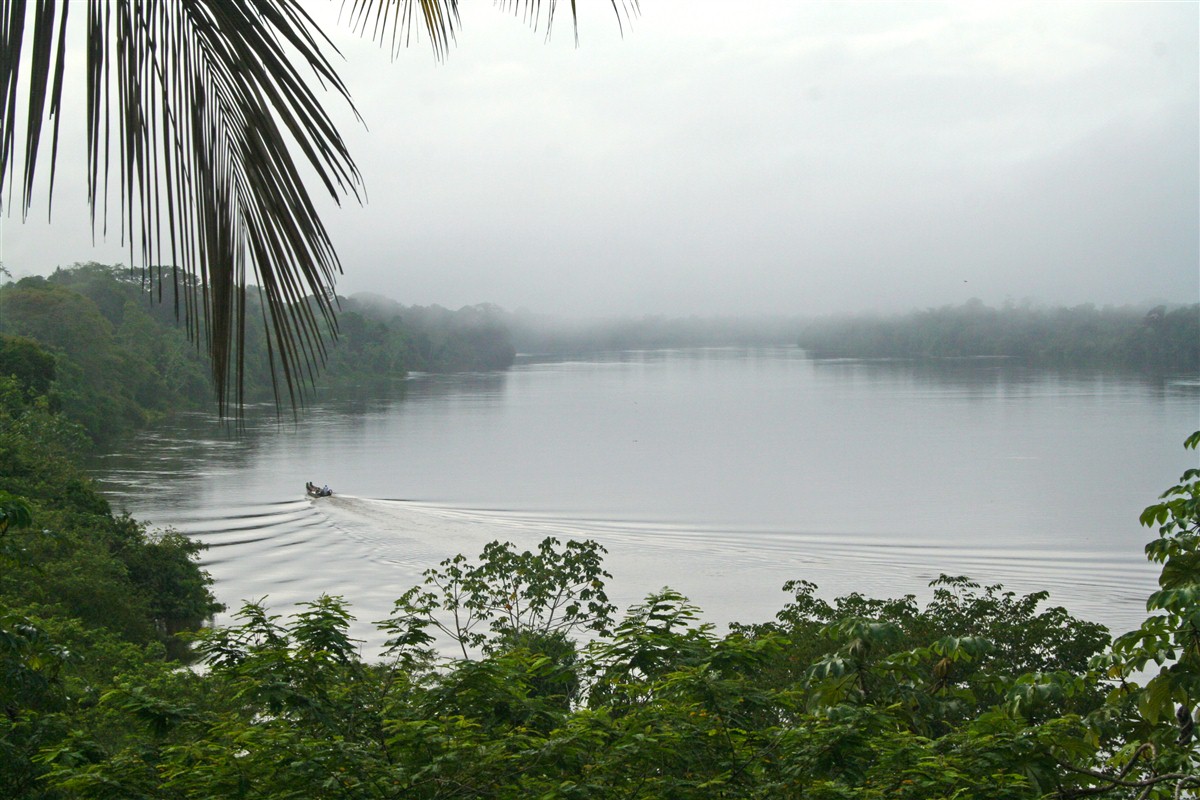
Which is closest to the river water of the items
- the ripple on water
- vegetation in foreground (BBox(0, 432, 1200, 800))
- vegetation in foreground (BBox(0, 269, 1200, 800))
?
the ripple on water

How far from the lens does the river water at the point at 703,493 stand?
27.4 m

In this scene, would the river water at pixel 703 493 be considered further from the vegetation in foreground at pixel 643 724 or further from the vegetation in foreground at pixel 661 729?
the vegetation in foreground at pixel 661 729

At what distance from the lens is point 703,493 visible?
39.8 meters

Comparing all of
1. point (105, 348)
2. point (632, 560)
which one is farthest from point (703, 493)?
point (105, 348)

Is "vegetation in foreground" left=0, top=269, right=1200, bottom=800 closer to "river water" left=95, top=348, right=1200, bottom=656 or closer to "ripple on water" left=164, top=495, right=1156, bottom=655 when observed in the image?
"river water" left=95, top=348, right=1200, bottom=656

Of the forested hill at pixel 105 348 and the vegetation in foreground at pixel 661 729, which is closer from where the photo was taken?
the vegetation in foreground at pixel 661 729

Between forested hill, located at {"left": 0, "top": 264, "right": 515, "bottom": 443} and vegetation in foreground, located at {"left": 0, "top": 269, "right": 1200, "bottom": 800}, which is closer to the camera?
vegetation in foreground, located at {"left": 0, "top": 269, "right": 1200, "bottom": 800}

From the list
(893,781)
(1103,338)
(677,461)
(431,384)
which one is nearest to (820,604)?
(893,781)

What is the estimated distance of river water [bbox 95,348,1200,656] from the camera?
27.4 m

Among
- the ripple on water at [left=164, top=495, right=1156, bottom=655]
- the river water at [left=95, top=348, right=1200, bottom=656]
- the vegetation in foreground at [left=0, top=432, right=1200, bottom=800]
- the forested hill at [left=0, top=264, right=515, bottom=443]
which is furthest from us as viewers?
the forested hill at [left=0, top=264, right=515, bottom=443]

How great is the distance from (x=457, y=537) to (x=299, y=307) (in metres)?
31.8

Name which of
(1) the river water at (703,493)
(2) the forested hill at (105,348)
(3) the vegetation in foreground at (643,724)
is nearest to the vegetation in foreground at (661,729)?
(3) the vegetation in foreground at (643,724)

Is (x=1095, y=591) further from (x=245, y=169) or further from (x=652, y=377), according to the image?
(x=652, y=377)

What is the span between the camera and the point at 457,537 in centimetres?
3200
